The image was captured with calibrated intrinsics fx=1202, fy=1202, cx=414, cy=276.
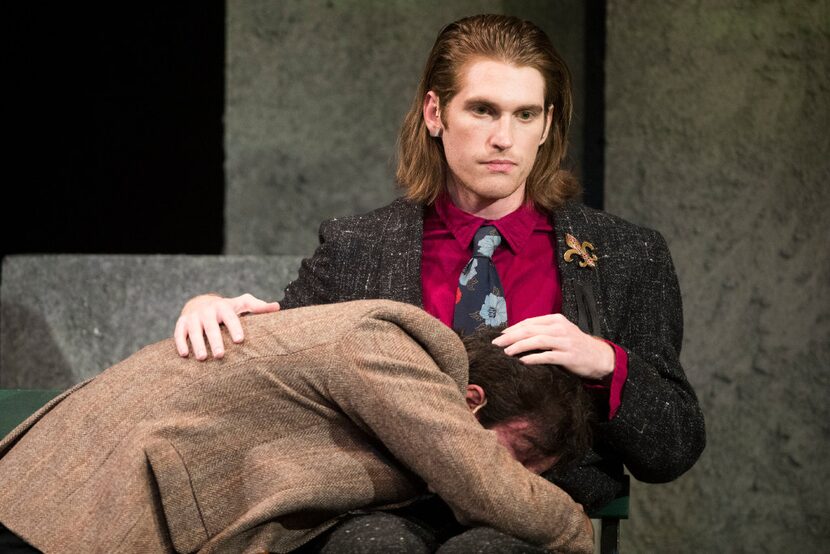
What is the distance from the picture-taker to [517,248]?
2.70 m

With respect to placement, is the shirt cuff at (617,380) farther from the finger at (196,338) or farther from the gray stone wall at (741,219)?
the gray stone wall at (741,219)

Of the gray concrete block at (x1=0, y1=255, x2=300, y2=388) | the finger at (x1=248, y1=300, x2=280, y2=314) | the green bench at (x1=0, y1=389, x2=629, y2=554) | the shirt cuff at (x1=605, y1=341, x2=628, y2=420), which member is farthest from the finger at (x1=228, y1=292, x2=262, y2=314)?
the gray concrete block at (x1=0, y1=255, x2=300, y2=388)

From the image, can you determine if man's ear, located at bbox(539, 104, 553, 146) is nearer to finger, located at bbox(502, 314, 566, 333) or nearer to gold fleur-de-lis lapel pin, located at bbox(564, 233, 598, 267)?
gold fleur-de-lis lapel pin, located at bbox(564, 233, 598, 267)

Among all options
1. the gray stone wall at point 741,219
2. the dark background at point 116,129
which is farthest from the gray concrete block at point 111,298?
the gray stone wall at point 741,219

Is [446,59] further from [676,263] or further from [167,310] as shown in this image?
[167,310]

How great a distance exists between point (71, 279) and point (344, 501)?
207 centimetres

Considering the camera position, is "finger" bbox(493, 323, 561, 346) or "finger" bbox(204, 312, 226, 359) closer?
"finger" bbox(204, 312, 226, 359)

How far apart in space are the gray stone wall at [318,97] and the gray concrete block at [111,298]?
1.02 m

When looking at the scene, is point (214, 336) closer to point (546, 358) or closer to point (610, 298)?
point (546, 358)

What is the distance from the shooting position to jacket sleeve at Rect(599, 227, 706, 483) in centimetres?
239

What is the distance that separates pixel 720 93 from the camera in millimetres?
3586

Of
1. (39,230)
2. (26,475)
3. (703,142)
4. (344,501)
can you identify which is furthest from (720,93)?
(39,230)

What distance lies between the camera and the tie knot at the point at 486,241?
268 centimetres

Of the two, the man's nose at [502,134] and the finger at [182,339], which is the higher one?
the man's nose at [502,134]
